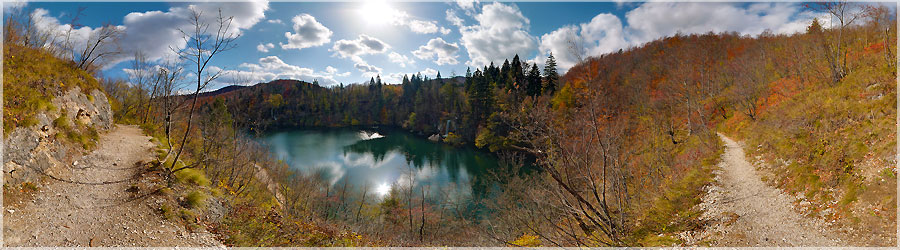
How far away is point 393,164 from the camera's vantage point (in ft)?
123

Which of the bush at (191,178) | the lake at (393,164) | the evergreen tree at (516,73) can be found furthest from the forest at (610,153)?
the lake at (393,164)

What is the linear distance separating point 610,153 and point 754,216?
4226 mm

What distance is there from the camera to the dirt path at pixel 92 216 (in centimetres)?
524

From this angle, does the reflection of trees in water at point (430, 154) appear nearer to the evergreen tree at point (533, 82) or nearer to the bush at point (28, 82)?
the evergreen tree at point (533, 82)

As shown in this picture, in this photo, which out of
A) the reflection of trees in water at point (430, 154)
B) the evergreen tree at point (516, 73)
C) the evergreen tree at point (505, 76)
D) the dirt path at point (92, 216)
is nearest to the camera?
the dirt path at point (92, 216)

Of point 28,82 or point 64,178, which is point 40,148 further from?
point 28,82

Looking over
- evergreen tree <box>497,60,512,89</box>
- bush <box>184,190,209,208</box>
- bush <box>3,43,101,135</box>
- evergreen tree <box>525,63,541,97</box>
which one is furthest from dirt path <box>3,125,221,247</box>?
evergreen tree <box>497,60,512,89</box>

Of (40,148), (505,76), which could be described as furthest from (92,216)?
(505,76)

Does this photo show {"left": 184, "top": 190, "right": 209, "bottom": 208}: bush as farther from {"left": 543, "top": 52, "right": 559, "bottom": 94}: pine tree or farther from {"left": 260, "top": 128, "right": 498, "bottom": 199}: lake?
{"left": 543, "top": 52, "right": 559, "bottom": 94}: pine tree

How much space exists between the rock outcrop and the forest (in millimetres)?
645

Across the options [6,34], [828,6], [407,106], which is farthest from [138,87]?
[407,106]

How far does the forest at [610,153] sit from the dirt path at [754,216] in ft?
1.34

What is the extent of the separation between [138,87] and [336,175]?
1613cm

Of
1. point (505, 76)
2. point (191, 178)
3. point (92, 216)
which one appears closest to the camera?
point (92, 216)
